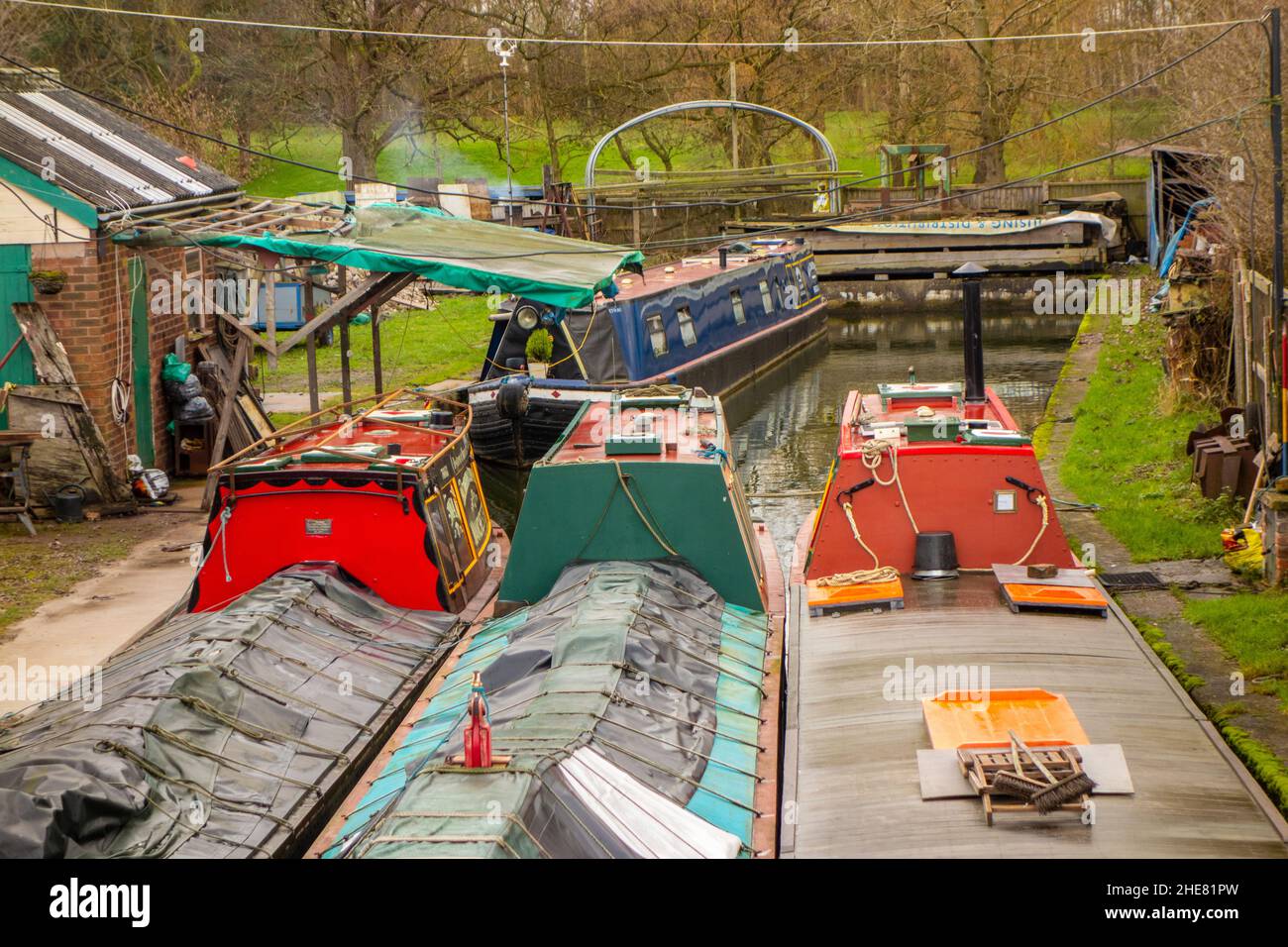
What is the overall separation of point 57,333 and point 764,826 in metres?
13.0

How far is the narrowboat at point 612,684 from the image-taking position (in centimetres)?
761

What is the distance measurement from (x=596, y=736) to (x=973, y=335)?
793 centimetres

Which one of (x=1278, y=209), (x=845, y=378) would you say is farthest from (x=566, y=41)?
(x=1278, y=209)

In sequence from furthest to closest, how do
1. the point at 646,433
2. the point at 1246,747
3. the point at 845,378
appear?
the point at 845,378 → the point at 646,433 → the point at 1246,747

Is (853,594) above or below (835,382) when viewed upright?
below

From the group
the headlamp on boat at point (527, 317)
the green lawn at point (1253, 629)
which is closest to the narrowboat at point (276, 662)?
the green lawn at point (1253, 629)

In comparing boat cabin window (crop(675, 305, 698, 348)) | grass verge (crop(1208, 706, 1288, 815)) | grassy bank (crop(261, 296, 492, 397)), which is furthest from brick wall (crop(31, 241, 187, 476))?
grass verge (crop(1208, 706, 1288, 815))

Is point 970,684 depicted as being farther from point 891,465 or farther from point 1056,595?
point 891,465

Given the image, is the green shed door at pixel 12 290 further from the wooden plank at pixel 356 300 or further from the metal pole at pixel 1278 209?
the metal pole at pixel 1278 209

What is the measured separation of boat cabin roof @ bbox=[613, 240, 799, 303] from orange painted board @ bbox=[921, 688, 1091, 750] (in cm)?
1674

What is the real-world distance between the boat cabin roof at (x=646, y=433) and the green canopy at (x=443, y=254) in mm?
3565

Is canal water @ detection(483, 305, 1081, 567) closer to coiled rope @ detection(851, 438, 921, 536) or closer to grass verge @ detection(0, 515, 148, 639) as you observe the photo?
coiled rope @ detection(851, 438, 921, 536)

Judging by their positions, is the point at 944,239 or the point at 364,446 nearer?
the point at 364,446

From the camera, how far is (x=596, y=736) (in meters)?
8.63
